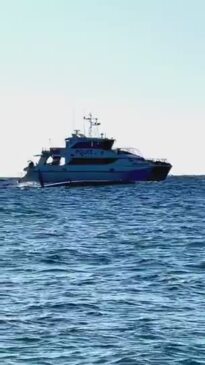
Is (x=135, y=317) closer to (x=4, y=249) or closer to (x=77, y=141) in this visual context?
(x=4, y=249)

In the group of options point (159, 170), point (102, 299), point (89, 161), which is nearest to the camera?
point (102, 299)

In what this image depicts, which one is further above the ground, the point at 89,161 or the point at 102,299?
the point at 89,161

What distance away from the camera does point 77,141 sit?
121 m

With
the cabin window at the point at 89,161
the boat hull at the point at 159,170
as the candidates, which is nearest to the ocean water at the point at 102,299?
the cabin window at the point at 89,161

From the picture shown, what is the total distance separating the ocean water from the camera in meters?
13.8

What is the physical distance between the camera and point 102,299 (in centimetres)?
1838

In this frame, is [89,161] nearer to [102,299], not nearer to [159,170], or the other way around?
[159,170]

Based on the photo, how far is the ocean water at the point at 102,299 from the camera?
1377cm

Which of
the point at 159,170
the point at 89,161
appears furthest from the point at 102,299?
the point at 159,170

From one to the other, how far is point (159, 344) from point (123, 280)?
23.5 feet

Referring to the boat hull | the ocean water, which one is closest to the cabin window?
the boat hull

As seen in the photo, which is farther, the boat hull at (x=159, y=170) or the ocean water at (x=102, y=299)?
the boat hull at (x=159, y=170)

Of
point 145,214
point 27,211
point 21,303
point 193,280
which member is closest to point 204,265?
point 193,280

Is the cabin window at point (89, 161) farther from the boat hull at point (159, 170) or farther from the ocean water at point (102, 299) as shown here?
the ocean water at point (102, 299)
